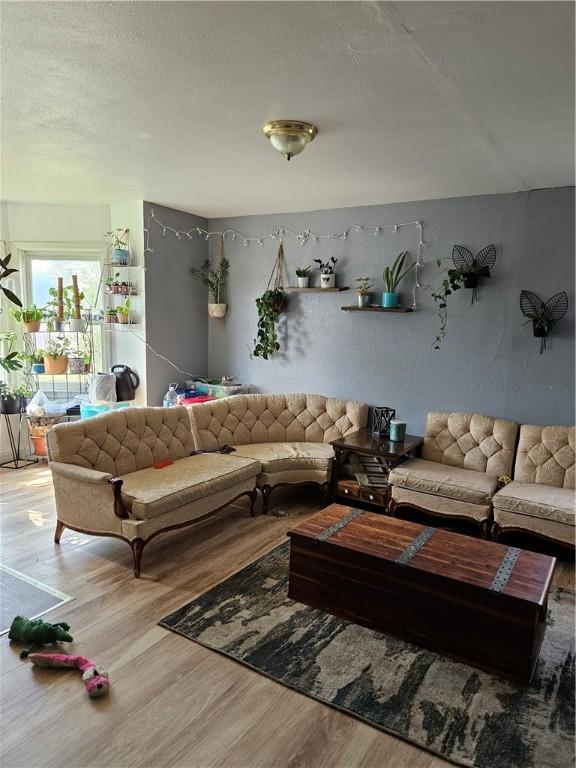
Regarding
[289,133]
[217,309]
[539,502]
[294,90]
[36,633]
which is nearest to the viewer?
[294,90]

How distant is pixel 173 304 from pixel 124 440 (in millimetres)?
1930

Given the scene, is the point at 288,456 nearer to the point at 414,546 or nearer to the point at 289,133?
the point at 414,546

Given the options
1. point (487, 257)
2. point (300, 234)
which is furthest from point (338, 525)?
point (300, 234)

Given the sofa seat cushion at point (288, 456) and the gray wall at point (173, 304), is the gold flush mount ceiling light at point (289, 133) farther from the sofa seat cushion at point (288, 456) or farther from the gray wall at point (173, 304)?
the gray wall at point (173, 304)

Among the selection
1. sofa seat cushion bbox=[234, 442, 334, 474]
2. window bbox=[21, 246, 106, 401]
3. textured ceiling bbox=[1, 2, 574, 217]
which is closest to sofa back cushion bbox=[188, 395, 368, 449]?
sofa seat cushion bbox=[234, 442, 334, 474]

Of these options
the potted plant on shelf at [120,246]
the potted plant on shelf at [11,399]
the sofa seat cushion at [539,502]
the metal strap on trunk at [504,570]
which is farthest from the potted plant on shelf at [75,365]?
the metal strap on trunk at [504,570]

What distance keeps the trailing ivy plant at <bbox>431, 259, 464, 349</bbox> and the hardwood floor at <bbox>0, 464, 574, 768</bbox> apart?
2.56m

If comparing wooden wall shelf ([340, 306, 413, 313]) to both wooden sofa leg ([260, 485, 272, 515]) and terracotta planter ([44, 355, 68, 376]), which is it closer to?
wooden sofa leg ([260, 485, 272, 515])

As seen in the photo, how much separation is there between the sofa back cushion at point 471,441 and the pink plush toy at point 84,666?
287cm

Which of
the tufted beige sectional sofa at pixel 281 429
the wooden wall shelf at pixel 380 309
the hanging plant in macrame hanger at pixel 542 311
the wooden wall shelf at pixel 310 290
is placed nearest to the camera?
the hanging plant in macrame hanger at pixel 542 311

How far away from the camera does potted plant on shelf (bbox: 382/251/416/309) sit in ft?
14.2

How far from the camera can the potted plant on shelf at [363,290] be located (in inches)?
175

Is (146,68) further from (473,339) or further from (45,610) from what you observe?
(473,339)

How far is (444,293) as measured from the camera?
4.21 m
